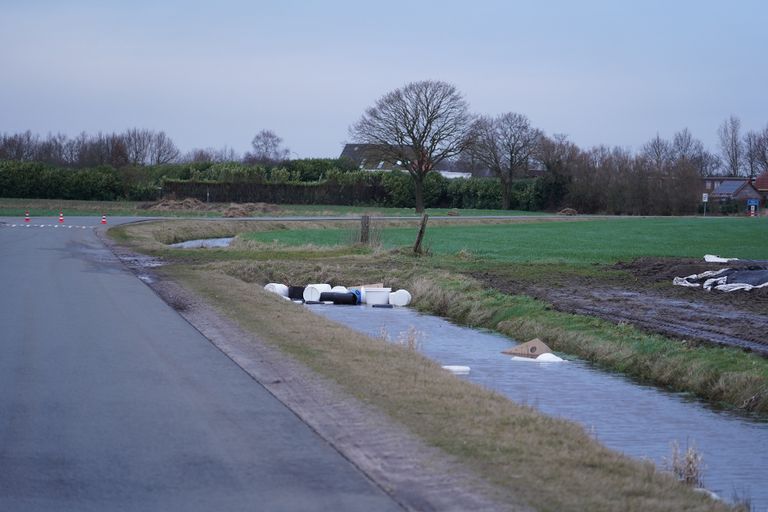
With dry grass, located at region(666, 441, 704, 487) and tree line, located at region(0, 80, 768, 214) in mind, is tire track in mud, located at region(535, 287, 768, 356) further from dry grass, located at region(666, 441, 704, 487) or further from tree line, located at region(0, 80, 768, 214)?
tree line, located at region(0, 80, 768, 214)

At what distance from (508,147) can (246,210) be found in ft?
114

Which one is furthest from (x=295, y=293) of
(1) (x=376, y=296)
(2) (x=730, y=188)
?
(2) (x=730, y=188)

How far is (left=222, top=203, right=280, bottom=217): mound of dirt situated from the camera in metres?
68.0

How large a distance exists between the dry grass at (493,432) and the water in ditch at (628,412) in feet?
3.65

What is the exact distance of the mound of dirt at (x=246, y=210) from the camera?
68.0 metres

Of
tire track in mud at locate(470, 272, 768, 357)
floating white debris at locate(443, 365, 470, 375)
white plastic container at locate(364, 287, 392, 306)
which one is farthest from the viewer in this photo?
white plastic container at locate(364, 287, 392, 306)

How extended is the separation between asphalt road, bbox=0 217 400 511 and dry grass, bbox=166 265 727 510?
108 centimetres

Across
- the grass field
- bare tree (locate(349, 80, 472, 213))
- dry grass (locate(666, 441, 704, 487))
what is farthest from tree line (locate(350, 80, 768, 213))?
dry grass (locate(666, 441, 704, 487))

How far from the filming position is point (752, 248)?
39.3 m

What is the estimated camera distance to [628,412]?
12.2 m

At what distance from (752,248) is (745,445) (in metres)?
30.8

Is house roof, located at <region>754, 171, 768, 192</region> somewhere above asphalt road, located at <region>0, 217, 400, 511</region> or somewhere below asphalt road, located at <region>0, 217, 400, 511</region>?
above

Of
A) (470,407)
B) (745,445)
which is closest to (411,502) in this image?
(470,407)

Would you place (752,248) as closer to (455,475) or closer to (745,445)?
(745,445)
